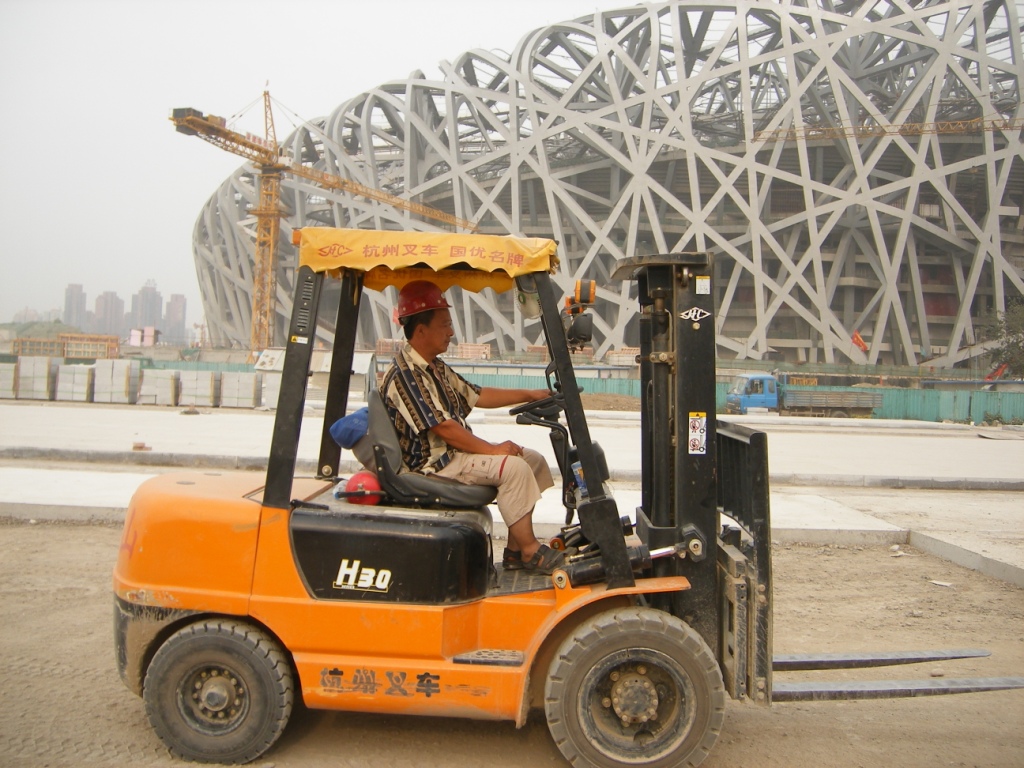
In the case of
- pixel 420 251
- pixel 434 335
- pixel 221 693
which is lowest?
pixel 221 693

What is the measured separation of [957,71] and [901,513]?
52031 millimetres

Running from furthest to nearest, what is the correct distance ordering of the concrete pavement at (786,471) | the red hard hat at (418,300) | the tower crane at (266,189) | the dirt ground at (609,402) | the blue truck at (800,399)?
the tower crane at (266,189)
the dirt ground at (609,402)
the blue truck at (800,399)
the concrete pavement at (786,471)
the red hard hat at (418,300)

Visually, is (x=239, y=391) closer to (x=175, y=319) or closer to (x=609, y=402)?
(x=609, y=402)

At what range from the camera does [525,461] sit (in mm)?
3432

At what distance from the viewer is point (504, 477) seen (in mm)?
3320

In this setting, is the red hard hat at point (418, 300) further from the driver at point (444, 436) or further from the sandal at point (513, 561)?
the sandal at point (513, 561)

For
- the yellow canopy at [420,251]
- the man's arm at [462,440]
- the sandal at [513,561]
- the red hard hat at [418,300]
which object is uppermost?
the yellow canopy at [420,251]

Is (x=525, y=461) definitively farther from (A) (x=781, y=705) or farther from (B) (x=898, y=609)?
(B) (x=898, y=609)

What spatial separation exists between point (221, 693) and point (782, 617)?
391 centimetres

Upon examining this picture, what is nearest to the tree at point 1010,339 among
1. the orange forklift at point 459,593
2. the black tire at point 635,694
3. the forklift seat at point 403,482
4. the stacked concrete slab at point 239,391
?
the stacked concrete slab at point 239,391

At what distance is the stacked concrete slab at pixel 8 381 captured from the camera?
2592cm

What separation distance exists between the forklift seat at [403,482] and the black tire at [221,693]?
32.7 inches

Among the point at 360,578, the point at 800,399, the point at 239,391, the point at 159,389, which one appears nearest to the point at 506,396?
the point at 360,578

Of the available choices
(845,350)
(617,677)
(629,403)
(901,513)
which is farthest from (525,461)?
(845,350)
